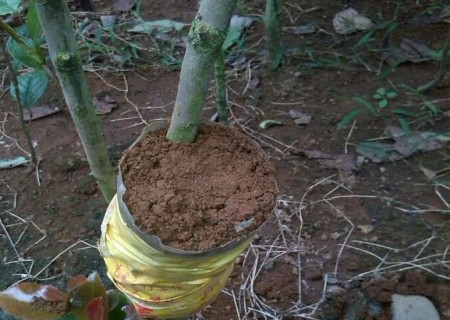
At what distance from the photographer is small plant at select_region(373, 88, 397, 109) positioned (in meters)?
2.00

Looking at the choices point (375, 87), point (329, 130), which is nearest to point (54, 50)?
point (329, 130)

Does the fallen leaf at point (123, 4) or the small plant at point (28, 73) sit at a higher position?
the small plant at point (28, 73)

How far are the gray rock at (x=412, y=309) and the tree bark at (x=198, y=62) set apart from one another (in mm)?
740

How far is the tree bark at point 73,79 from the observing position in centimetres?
92

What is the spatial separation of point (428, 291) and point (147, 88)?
3.51 ft

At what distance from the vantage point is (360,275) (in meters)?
1.52

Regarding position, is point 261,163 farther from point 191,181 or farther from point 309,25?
point 309,25

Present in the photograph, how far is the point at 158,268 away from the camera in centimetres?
88

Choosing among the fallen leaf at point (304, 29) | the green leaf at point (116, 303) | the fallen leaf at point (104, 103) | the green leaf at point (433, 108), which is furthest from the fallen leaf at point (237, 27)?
the green leaf at point (116, 303)

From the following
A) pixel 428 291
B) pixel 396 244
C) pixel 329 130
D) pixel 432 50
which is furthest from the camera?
pixel 432 50

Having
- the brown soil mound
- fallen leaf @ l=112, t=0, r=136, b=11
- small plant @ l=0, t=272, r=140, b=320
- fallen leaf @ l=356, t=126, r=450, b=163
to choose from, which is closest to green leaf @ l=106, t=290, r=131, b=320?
small plant @ l=0, t=272, r=140, b=320

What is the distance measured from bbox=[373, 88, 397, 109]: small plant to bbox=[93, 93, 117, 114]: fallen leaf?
2.63 ft

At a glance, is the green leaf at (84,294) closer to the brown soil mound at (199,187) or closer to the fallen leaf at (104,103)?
the brown soil mound at (199,187)

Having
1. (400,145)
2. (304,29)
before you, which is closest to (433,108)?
(400,145)
